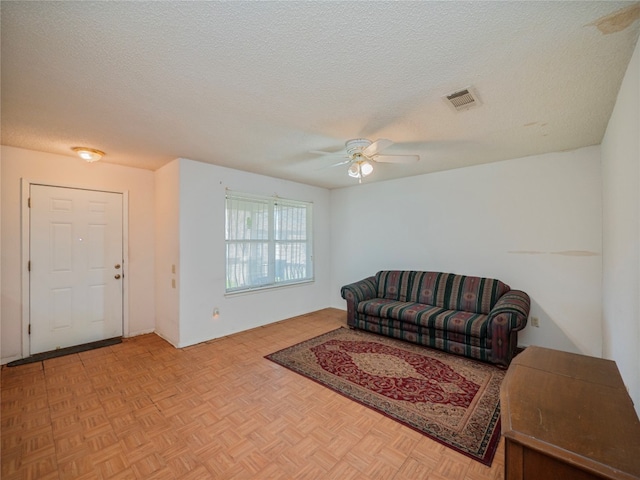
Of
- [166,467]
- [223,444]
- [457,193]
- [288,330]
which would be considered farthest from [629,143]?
[288,330]


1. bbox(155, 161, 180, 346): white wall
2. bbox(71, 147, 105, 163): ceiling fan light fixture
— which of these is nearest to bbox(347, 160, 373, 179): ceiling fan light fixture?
bbox(155, 161, 180, 346): white wall

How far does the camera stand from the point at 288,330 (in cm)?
408

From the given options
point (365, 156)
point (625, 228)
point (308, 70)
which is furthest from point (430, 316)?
point (308, 70)

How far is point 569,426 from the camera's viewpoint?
0.98 metres

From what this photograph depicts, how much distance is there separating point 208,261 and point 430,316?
2976 mm

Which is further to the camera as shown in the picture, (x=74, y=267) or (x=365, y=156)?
(x=74, y=267)

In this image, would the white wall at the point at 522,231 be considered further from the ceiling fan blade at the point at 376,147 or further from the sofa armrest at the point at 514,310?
the ceiling fan blade at the point at 376,147

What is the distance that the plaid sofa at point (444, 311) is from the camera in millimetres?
2873

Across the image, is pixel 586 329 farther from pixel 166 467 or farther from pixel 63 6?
pixel 63 6

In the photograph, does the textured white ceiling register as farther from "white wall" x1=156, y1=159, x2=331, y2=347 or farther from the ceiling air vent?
"white wall" x1=156, y1=159, x2=331, y2=347

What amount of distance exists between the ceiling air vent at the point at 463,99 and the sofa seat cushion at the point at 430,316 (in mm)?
2236

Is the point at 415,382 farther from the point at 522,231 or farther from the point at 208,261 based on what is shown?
the point at 208,261

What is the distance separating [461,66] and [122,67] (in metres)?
2.02

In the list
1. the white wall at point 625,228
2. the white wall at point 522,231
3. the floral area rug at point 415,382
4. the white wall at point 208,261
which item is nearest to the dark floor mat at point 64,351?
the white wall at point 208,261
